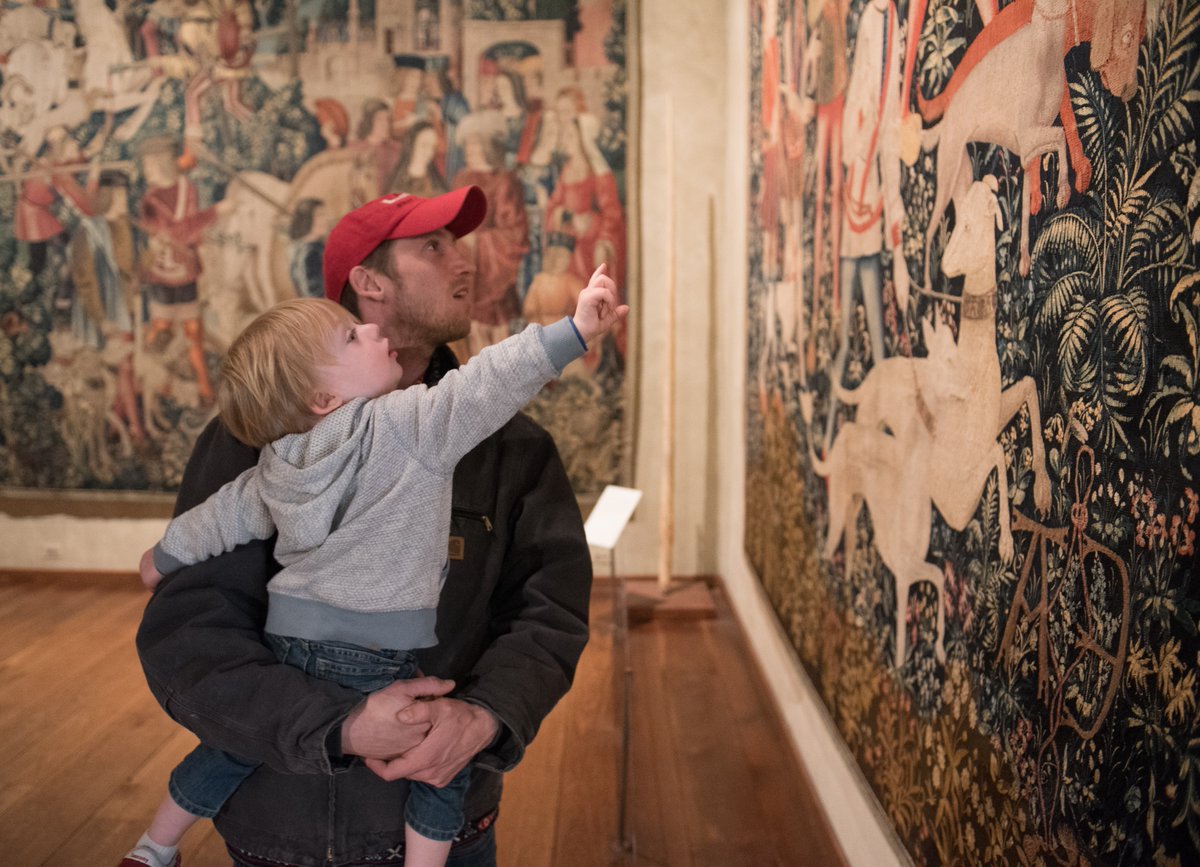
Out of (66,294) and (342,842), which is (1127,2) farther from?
(66,294)

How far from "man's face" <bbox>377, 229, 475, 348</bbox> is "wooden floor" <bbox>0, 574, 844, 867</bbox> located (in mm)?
1807

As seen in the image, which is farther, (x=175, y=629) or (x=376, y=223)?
(x=376, y=223)

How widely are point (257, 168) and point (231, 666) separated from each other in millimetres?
4688

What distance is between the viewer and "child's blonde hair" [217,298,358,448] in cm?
146

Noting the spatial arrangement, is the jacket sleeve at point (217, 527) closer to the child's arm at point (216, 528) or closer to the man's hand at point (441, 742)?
the child's arm at point (216, 528)

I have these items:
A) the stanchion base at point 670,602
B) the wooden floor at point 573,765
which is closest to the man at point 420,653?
the wooden floor at point 573,765

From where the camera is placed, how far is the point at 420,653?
162cm

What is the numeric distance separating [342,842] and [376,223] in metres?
1.05

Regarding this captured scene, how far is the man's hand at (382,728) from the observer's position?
54.1 inches

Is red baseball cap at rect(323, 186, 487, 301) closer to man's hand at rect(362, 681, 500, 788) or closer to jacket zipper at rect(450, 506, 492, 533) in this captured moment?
jacket zipper at rect(450, 506, 492, 533)

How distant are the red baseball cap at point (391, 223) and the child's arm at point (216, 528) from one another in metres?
0.48

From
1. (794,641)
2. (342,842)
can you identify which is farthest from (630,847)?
(342,842)

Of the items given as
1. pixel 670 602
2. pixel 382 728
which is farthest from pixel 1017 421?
pixel 670 602

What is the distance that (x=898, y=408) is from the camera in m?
2.01
